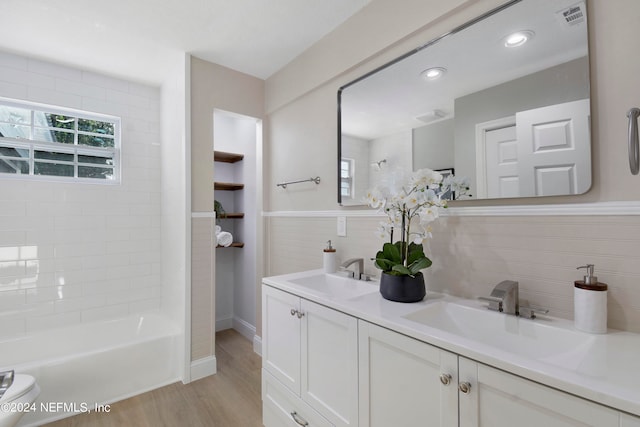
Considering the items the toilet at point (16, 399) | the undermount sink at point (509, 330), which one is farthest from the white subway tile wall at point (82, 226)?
the undermount sink at point (509, 330)

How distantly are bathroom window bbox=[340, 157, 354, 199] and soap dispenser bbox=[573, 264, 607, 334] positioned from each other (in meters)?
1.22

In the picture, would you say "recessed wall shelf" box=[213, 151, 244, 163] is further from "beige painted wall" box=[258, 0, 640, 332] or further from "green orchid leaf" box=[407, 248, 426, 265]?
"green orchid leaf" box=[407, 248, 426, 265]

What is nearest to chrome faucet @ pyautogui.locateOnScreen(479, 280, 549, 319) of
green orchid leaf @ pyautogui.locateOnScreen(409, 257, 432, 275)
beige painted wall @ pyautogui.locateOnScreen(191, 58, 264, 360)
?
green orchid leaf @ pyautogui.locateOnScreen(409, 257, 432, 275)

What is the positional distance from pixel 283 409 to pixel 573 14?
2.12 meters

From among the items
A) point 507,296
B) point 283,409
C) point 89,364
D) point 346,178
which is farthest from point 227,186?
A: point 507,296

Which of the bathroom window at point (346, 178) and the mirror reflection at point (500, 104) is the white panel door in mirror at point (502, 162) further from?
the bathroom window at point (346, 178)

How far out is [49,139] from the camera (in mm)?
2594

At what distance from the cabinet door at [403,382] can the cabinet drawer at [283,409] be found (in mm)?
329

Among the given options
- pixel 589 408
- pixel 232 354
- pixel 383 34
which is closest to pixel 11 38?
pixel 383 34

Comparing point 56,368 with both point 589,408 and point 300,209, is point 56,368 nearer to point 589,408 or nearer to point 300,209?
point 300,209

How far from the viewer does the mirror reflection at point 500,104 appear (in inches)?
41.7

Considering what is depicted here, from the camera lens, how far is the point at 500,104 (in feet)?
4.07

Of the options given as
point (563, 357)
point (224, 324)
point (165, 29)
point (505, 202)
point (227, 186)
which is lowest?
point (224, 324)

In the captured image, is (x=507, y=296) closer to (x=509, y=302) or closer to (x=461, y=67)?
(x=509, y=302)
